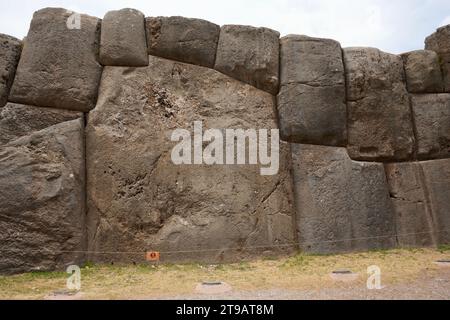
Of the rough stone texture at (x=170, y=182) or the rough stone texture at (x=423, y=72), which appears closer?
the rough stone texture at (x=170, y=182)

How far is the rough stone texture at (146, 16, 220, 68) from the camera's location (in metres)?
5.98

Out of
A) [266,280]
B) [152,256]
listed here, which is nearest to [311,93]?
[266,280]

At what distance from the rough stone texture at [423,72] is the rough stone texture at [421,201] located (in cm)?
116

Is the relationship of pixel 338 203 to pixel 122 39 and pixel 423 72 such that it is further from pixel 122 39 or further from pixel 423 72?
pixel 122 39

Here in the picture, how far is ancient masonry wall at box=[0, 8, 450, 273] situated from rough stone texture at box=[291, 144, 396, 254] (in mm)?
16

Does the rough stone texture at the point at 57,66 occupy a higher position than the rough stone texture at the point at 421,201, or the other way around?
the rough stone texture at the point at 57,66

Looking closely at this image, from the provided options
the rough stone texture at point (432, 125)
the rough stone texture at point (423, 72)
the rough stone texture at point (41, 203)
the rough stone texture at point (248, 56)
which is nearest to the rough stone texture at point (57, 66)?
the rough stone texture at point (41, 203)

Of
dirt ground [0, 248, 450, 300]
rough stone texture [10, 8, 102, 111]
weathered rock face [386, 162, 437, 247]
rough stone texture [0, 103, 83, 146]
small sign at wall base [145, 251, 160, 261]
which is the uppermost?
rough stone texture [10, 8, 102, 111]

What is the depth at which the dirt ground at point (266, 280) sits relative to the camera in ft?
12.6

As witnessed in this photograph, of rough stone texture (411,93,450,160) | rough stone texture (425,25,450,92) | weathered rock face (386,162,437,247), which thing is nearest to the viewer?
weathered rock face (386,162,437,247)

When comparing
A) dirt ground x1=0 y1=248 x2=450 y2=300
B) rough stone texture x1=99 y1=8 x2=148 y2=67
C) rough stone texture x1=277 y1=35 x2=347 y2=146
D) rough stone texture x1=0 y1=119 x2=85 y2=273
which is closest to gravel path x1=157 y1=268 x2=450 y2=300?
dirt ground x1=0 y1=248 x2=450 y2=300

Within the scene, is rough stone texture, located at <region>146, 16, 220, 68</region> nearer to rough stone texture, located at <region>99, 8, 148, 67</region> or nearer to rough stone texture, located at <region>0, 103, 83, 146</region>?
rough stone texture, located at <region>99, 8, 148, 67</region>

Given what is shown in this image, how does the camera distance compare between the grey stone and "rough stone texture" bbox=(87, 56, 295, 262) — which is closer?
"rough stone texture" bbox=(87, 56, 295, 262)

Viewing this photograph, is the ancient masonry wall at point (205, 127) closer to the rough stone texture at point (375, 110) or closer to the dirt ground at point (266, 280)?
the rough stone texture at point (375, 110)
